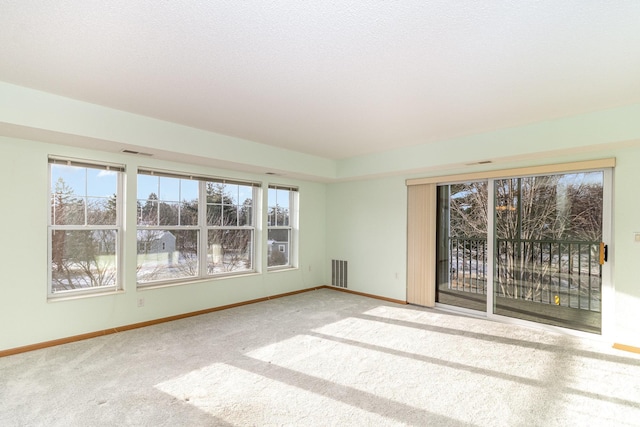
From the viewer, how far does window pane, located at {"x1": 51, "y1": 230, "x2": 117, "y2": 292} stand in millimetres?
3477

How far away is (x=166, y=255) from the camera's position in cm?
430

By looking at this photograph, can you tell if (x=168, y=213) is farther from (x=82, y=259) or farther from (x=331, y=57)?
(x=331, y=57)

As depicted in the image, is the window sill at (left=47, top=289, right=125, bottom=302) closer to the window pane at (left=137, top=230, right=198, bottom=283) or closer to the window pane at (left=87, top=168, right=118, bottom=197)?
the window pane at (left=137, top=230, right=198, bottom=283)

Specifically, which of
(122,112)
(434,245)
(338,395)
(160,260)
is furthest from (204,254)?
(434,245)

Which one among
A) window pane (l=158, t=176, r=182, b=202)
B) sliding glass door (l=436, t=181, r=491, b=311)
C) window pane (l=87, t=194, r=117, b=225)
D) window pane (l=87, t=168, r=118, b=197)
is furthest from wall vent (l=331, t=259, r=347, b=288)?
window pane (l=87, t=168, r=118, b=197)

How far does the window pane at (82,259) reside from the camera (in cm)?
348

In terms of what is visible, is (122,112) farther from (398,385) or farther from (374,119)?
(398,385)

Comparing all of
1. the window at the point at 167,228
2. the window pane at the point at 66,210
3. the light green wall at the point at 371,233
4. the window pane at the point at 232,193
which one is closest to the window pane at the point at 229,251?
the window at the point at 167,228

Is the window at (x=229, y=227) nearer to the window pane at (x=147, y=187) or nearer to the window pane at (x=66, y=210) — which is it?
the window pane at (x=147, y=187)

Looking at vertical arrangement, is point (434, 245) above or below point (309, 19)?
below

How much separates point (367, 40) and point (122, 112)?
2.64 meters

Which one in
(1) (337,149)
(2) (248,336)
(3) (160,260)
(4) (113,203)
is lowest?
(2) (248,336)

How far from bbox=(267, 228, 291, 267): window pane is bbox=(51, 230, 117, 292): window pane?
7.61 feet

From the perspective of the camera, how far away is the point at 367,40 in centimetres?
192
